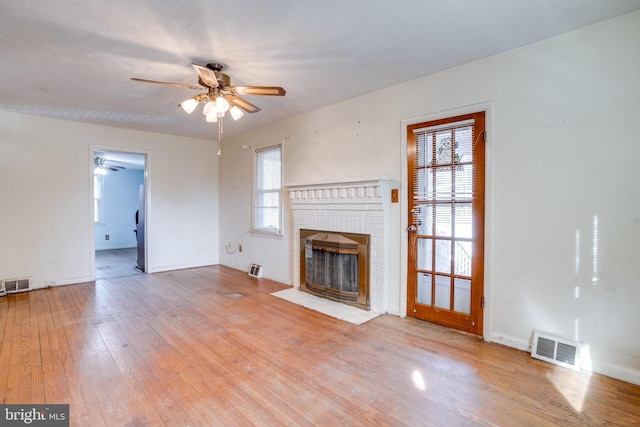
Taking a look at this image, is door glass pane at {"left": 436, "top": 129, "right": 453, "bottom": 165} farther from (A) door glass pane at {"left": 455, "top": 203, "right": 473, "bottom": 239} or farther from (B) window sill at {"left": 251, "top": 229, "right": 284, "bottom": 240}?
(B) window sill at {"left": 251, "top": 229, "right": 284, "bottom": 240}

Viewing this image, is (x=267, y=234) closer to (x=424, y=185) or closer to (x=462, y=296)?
(x=424, y=185)

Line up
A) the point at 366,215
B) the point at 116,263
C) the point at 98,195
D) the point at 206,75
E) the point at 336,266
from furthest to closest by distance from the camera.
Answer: the point at 98,195 → the point at 116,263 → the point at 336,266 → the point at 366,215 → the point at 206,75

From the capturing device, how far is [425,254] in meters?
3.24

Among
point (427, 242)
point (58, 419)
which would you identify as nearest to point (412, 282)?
point (427, 242)

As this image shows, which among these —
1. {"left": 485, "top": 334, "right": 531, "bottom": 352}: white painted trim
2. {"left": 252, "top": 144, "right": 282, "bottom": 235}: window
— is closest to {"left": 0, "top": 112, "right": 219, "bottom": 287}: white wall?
{"left": 252, "top": 144, "right": 282, "bottom": 235}: window

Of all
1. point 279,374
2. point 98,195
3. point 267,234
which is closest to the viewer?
point 279,374

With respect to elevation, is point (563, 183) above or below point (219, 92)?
below

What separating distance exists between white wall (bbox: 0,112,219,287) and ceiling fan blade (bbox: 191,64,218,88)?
3.60 metres

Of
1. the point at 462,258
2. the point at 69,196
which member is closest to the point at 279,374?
the point at 462,258

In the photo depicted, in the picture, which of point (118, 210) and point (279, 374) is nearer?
point (279, 374)

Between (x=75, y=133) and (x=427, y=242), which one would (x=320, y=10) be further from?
(x=75, y=133)

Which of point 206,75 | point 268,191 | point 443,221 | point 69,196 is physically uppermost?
point 206,75

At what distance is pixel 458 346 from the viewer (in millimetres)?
2719

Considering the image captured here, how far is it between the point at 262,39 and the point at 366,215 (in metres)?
2.10
